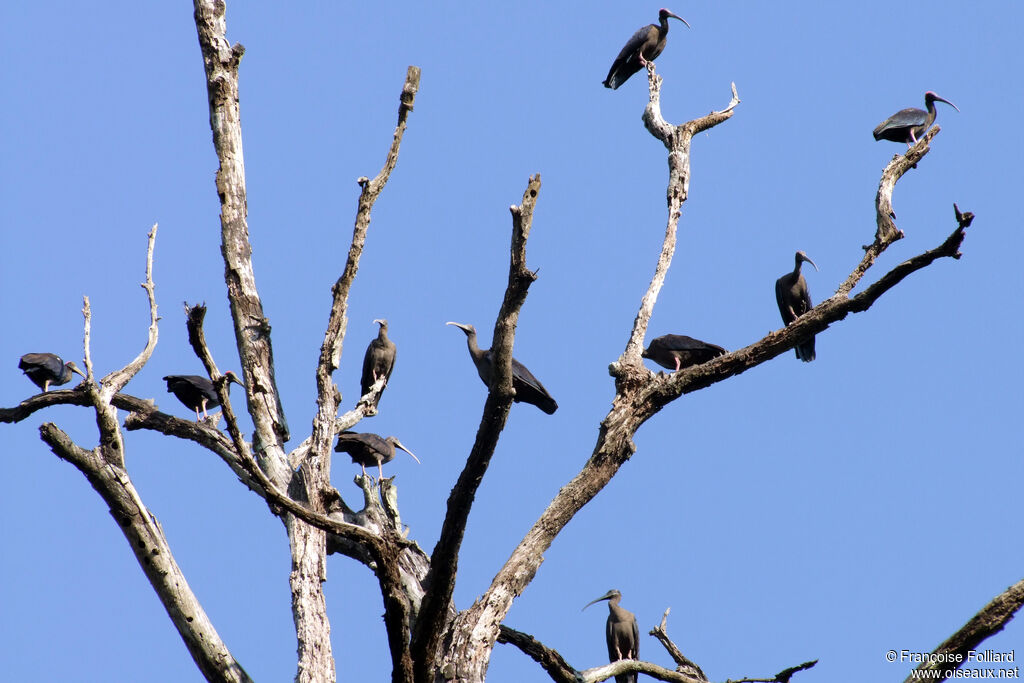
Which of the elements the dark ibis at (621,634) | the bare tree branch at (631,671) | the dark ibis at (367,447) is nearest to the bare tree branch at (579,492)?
the bare tree branch at (631,671)

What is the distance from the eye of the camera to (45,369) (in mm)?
11695

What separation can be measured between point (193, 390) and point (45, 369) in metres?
2.23

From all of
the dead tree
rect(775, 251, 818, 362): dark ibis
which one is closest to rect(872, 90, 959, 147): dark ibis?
rect(775, 251, 818, 362): dark ibis

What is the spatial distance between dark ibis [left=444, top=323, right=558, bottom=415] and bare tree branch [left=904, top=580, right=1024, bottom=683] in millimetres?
4283

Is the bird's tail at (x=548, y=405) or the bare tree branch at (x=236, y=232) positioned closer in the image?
the bare tree branch at (x=236, y=232)

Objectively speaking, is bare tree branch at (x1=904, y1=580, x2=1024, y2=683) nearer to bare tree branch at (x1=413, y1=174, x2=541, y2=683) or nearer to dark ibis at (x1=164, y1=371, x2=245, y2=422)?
bare tree branch at (x1=413, y1=174, x2=541, y2=683)

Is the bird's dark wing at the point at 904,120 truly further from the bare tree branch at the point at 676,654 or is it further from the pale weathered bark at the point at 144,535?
the pale weathered bark at the point at 144,535

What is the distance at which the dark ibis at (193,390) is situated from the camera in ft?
35.1

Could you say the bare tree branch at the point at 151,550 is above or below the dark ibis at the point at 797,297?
below

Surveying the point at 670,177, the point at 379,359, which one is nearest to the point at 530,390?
the point at 670,177

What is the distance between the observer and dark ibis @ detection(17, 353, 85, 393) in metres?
11.7

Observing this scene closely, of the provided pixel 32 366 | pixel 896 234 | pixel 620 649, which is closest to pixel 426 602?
pixel 896 234

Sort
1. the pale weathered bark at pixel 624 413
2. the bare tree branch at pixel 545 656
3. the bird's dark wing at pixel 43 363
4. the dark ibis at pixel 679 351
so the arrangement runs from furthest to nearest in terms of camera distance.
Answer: the bird's dark wing at pixel 43 363, the dark ibis at pixel 679 351, the bare tree branch at pixel 545 656, the pale weathered bark at pixel 624 413

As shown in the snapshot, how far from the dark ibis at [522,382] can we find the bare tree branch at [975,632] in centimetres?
428
